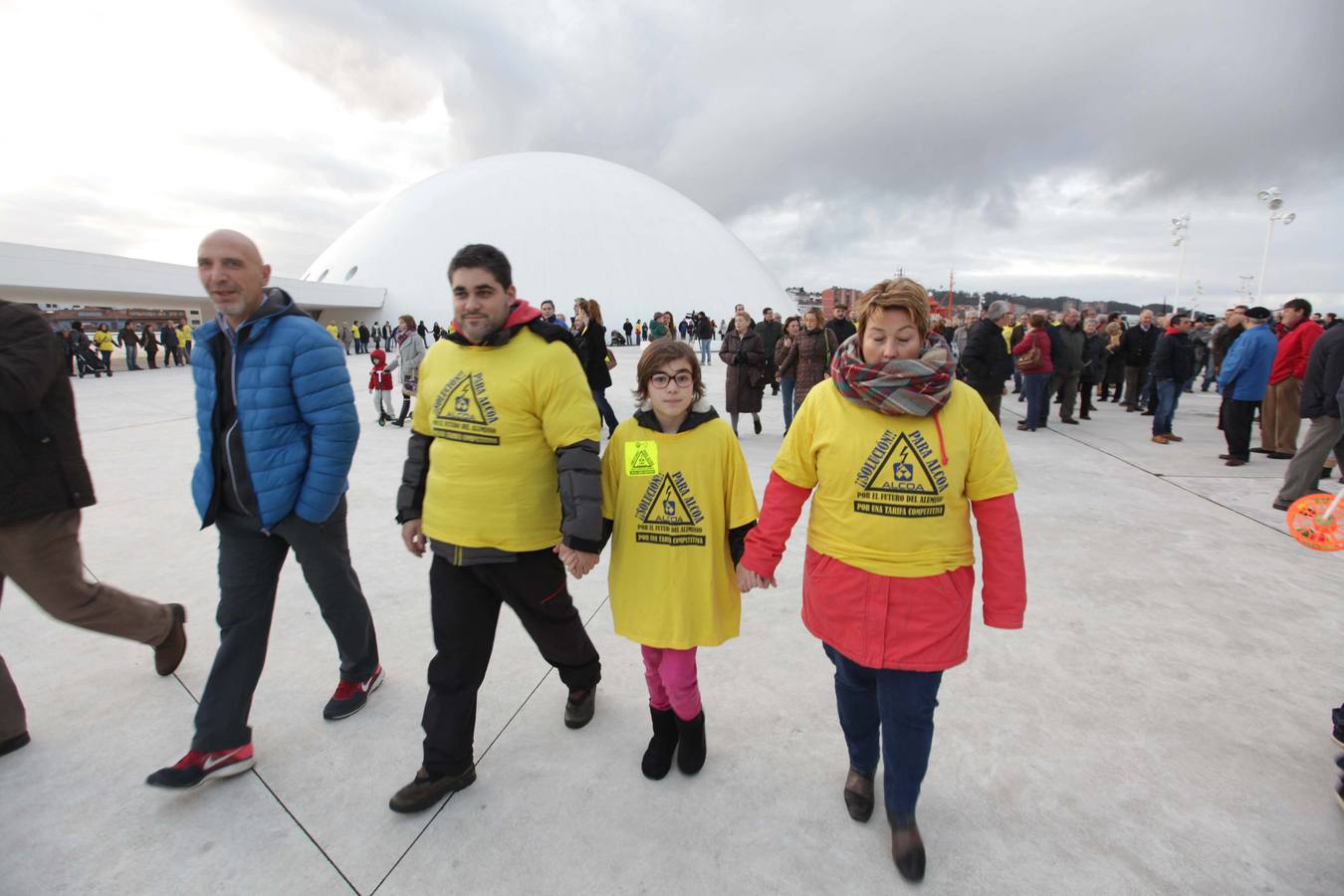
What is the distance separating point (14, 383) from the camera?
198cm

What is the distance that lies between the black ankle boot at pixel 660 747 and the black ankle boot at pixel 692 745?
0.16 ft

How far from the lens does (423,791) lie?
1.99 m

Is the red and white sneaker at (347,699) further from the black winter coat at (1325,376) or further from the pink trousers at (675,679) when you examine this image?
the black winter coat at (1325,376)

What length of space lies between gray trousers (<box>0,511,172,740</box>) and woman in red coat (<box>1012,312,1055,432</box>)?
28.5ft

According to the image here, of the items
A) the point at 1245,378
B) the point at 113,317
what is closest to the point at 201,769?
the point at 1245,378

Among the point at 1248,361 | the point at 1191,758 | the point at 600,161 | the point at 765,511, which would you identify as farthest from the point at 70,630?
the point at 600,161

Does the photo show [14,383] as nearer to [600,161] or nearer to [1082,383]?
[1082,383]

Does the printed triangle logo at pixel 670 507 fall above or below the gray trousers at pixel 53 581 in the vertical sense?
above

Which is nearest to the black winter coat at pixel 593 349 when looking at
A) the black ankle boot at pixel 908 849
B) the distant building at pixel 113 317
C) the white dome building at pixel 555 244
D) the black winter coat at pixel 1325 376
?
the black ankle boot at pixel 908 849

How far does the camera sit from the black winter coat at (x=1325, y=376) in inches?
171

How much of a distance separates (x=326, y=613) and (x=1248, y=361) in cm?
831

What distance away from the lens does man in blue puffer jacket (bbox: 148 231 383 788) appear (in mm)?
2102

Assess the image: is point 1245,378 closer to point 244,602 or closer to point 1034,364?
point 1034,364

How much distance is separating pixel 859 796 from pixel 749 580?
2.60 ft
